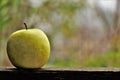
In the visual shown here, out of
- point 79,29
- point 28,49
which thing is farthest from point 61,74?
point 79,29

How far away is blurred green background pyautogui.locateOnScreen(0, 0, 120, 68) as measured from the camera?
9.73ft

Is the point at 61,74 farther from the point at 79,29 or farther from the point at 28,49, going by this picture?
the point at 79,29

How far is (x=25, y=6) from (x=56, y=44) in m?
0.47

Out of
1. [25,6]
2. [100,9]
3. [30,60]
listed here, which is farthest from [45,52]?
[100,9]

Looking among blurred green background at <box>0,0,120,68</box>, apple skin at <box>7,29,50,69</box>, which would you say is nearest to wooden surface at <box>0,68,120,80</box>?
apple skin at <box>7,29,50,69</box>

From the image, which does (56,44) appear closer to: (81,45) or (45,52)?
(81,45)

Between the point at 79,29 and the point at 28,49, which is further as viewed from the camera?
the point at 79,29

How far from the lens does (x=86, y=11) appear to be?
10.2ft

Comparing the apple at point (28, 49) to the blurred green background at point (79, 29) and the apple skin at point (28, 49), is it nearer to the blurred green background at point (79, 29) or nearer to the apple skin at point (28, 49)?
the apple skin at point (28, 49)

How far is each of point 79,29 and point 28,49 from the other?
7.66 ft

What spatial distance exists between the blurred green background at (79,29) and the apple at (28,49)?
206cm

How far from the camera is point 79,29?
3.10 meters

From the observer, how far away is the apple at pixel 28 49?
2.56 ft

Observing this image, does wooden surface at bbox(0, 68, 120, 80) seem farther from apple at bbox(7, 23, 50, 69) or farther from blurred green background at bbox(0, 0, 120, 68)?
blurred green background at bbox(0, 0, 120, 68)
